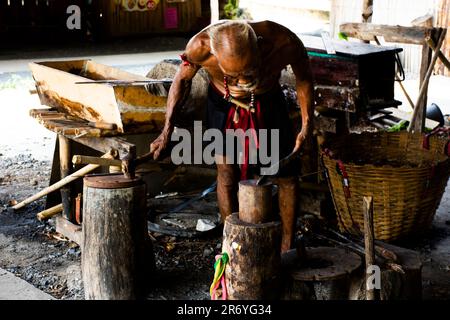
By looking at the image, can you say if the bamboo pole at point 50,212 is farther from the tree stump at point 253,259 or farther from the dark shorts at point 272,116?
the tree stump at point 253,259

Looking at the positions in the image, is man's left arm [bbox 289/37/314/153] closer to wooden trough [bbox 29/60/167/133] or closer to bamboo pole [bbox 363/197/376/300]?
bamboo pole [bbox 363/197/376/300]

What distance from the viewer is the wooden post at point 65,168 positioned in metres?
6.23

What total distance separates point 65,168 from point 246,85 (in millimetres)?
2170

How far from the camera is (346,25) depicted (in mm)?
7684

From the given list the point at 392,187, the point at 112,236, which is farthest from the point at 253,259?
the point at 392,187

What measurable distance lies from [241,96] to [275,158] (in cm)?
52

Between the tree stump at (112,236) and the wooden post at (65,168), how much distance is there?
1.35m

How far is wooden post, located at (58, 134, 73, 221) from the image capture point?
6232 mm

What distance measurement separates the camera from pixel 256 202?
4219 millimetres

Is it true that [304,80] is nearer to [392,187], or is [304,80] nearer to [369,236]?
[392,187]

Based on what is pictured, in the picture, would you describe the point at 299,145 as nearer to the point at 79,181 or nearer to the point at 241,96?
the point at 241,96

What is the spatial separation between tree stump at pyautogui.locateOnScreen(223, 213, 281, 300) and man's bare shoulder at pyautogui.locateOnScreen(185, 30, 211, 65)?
1.35m

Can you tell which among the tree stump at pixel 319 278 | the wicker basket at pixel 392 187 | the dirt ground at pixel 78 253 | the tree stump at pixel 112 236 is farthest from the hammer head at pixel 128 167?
the wicker basket at pixel 392 187

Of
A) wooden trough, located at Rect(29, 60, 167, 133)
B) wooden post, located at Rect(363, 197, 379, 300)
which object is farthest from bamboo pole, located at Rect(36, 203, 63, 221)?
wooden post, located at Rect(363, 197, 379, 300)
